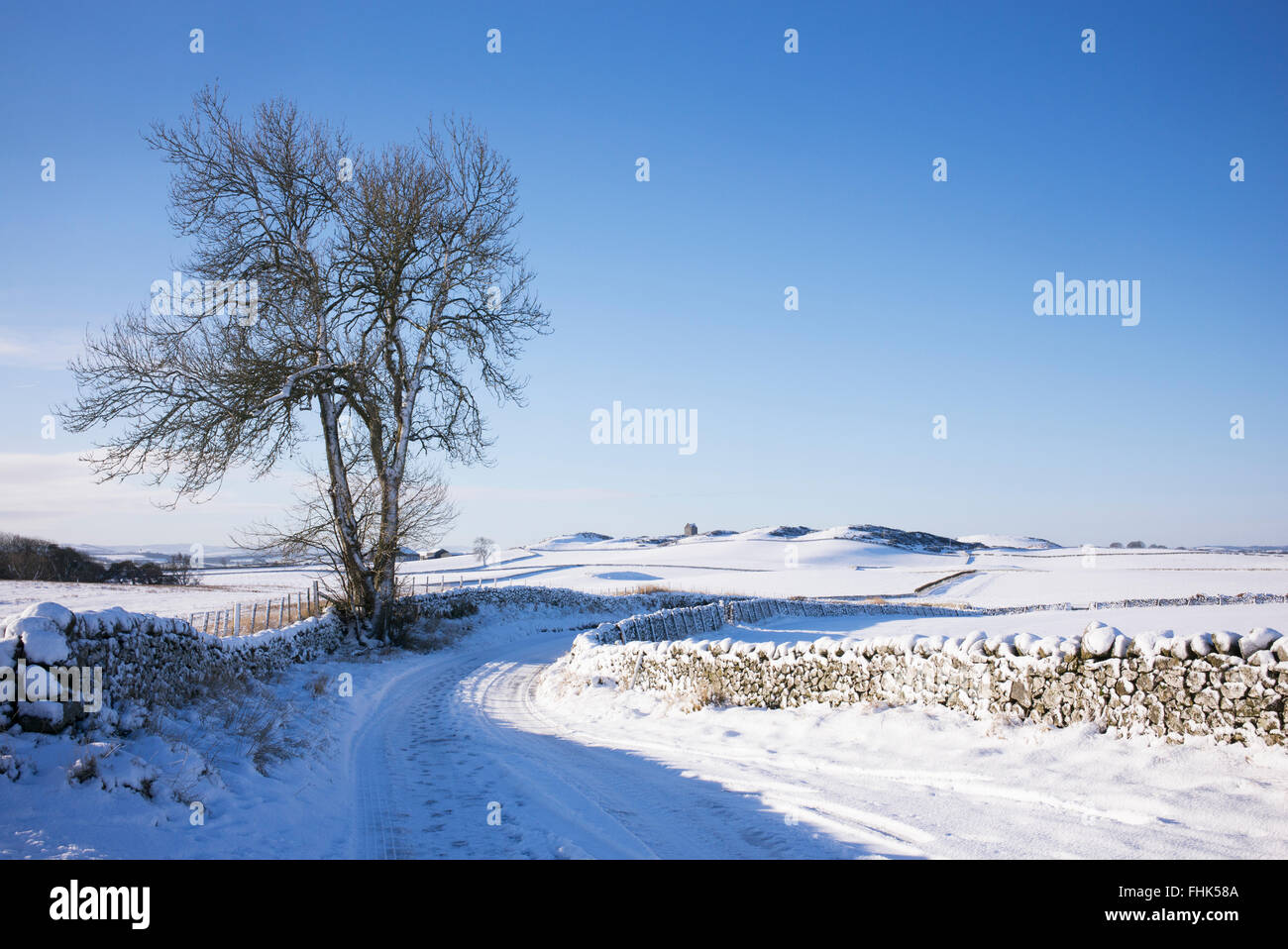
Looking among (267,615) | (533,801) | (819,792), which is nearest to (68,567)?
(267,615)

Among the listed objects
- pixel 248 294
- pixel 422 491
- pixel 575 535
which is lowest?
pixel 575 535

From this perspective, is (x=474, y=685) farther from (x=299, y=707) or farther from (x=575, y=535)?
(x=575, y=535)

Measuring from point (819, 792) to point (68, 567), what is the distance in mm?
39629

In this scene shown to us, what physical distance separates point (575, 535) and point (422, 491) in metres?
119

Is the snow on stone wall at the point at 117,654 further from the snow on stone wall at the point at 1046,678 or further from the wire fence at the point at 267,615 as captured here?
the wire fence at the point at 267,615

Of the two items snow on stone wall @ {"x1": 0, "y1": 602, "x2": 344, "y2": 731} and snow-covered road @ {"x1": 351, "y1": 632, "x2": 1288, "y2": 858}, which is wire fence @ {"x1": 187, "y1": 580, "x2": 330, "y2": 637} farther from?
snow-covered road @ {"x1": 351, "y1": 632, "x2": 1288, "y2": 858}

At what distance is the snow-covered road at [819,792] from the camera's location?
538 cm

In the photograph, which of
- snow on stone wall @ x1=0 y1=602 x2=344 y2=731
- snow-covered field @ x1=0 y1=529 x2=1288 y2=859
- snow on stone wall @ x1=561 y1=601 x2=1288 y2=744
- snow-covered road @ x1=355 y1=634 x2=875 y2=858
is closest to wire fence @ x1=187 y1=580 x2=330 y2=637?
snow-covered field @ x1=0 y1=529 x2=1288 y2=859

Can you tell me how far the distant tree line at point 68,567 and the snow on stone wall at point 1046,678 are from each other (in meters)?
32.1

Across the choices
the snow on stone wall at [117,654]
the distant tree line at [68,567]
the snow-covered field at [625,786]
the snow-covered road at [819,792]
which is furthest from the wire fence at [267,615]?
the distant tree line at [68,567]

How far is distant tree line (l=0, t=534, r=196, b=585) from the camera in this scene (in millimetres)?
31375

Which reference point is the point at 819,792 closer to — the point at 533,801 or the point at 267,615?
the point at 533,801
